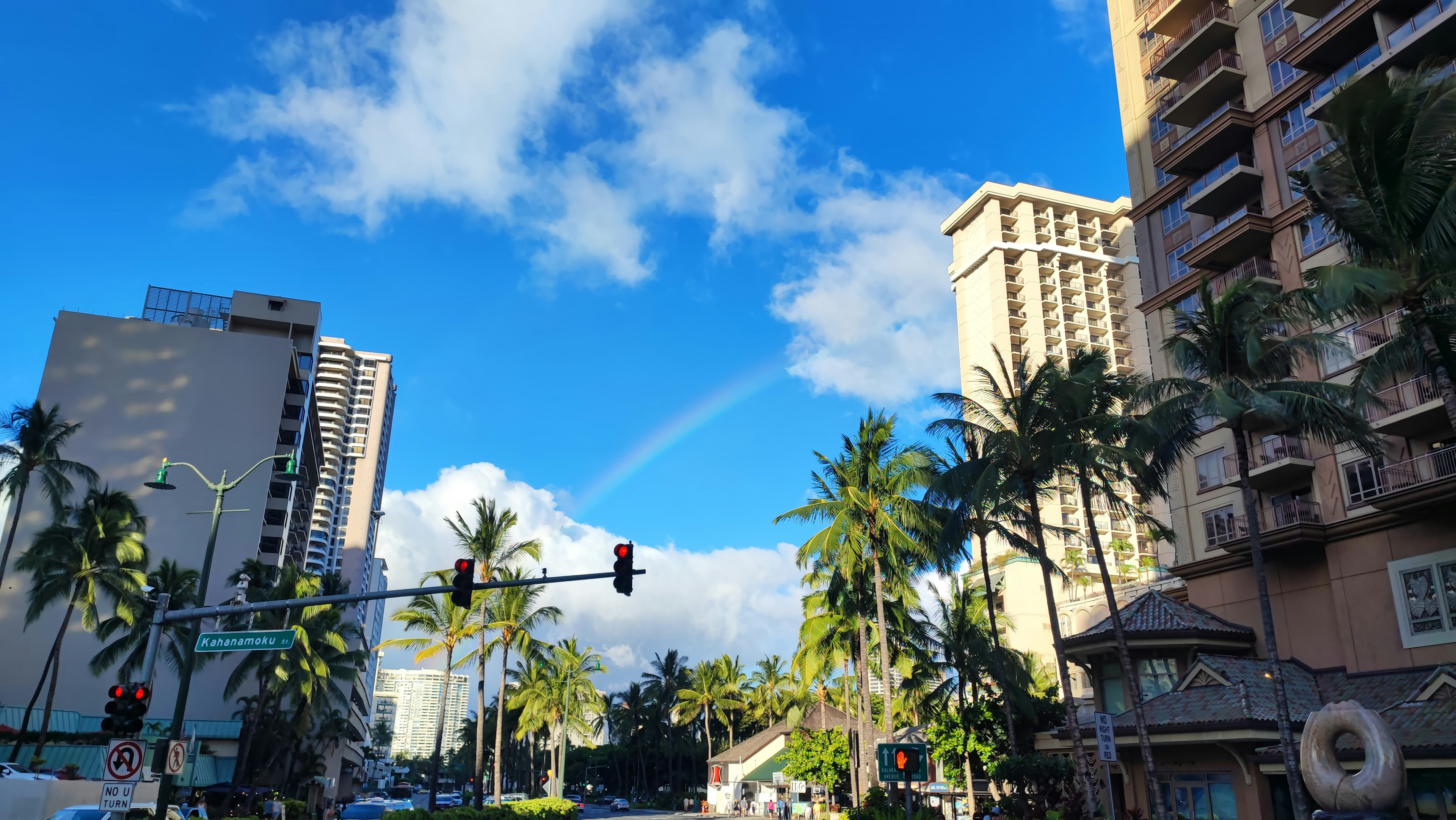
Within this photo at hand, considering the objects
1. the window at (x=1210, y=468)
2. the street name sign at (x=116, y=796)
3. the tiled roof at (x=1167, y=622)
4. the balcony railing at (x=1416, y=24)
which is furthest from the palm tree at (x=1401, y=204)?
the street name sign at (x=116, y=796)

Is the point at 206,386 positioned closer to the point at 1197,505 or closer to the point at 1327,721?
the point at 1197,505

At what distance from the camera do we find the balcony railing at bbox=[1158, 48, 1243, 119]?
123 feet

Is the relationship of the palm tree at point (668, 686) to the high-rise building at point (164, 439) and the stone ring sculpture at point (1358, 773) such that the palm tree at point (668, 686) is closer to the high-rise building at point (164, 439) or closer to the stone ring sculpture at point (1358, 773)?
the high-rise building at point (164, 439)

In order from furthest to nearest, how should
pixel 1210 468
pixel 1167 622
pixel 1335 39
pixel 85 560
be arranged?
1. pixel 85 560
2. pixel 1210 468
3. pixel 1335 39
4. pixel 1167 622

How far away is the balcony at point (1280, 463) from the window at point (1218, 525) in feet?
5.47

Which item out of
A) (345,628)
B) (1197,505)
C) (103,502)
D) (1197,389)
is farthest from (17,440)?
(1197,505)

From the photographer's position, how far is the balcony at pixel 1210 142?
35812mm

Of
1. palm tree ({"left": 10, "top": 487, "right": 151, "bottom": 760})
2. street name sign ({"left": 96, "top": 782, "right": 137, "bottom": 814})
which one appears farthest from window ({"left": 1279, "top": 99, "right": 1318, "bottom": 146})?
palm tree ({"left": 10, "top": 487, "right": 151, "bottom": 760})

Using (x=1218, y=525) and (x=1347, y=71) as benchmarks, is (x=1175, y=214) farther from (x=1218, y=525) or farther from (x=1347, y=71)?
(x=1218, y=525)

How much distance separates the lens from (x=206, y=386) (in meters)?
65.8

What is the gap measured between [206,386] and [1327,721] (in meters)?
67.9

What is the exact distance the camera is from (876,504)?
129 feet

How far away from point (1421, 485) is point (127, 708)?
31873 mm

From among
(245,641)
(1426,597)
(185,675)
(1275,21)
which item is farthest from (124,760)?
(1275,21)
